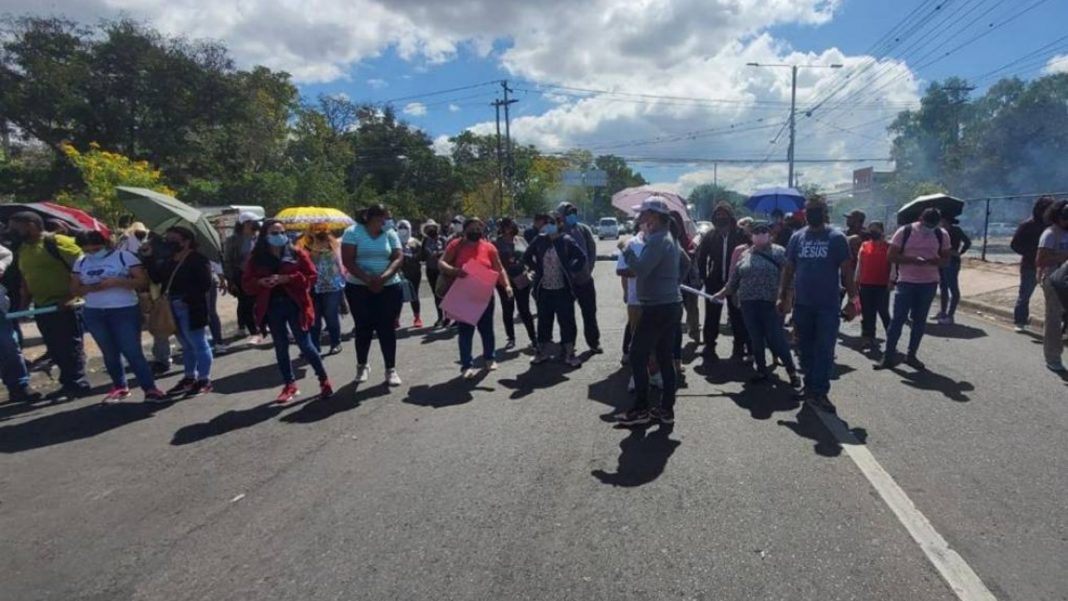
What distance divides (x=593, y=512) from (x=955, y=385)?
4.47 metres

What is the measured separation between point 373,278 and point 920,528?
4.72 m

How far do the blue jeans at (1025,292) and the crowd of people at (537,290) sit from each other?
1829 mm

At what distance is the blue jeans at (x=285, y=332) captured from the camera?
567 cm

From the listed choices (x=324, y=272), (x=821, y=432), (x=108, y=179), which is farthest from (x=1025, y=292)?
(x=108, y=179)

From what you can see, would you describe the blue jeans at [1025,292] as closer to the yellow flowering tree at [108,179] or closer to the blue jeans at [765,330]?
the blue jeans at [765,330]

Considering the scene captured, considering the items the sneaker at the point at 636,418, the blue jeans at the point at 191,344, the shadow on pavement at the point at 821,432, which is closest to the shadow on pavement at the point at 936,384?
the shadow on pavement at the point at 821,432

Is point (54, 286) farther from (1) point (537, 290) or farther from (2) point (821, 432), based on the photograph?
(2) point (821, 432)

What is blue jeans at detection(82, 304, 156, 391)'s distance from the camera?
564cm

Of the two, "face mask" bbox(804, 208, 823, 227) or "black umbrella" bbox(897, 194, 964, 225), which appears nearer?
"face mask" bbox(804, 208, 823, 227)

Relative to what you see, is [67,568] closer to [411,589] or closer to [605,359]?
[411,589]

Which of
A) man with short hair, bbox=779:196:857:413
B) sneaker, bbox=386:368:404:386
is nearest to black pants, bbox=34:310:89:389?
sneaker, bbox=386:368:404:386

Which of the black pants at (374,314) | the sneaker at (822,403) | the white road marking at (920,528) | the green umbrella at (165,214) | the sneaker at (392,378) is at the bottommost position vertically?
the white road marking at (920,528)

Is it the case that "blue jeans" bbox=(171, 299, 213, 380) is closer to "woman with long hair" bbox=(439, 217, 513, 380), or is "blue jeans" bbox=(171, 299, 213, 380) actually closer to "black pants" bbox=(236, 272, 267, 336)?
"black pants" bbox=(236, 272, 267, 336)

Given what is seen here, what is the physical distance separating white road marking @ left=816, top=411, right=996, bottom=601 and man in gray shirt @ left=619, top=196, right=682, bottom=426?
A: 1.32 meters
